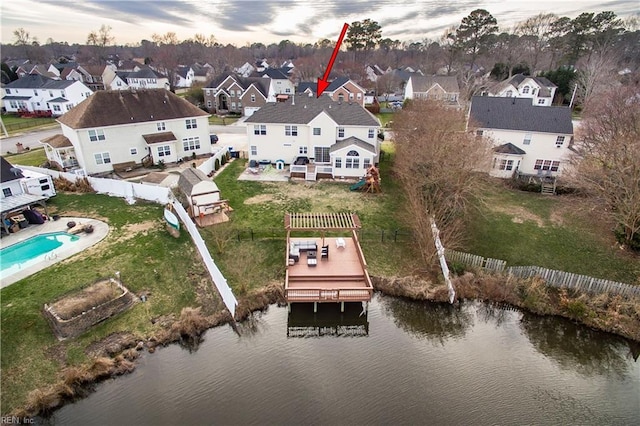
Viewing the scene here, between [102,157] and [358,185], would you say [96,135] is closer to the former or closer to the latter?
[102,157]

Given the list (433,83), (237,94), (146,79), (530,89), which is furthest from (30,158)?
(530,89)

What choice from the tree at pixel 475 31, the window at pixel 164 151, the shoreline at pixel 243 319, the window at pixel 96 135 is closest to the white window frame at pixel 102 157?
the window at pixel 96 135

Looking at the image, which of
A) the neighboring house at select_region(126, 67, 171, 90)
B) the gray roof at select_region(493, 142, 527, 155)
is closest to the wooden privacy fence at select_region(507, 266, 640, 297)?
the gray roof at select_region(493, 142, 527, 155)

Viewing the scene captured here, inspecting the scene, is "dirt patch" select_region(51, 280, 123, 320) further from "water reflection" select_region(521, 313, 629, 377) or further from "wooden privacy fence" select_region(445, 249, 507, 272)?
"water reflection" select_region(521, 313, 629, 377)

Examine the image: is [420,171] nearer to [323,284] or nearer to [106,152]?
[323,284]

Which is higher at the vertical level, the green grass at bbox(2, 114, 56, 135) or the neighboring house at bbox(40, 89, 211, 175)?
the neighboring house at bbox(40, 89, 211, 175)

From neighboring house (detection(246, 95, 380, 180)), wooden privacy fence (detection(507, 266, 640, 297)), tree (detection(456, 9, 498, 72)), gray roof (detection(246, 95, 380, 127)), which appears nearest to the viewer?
wooden privacy fence (detection(507, 266, 640, 297))
